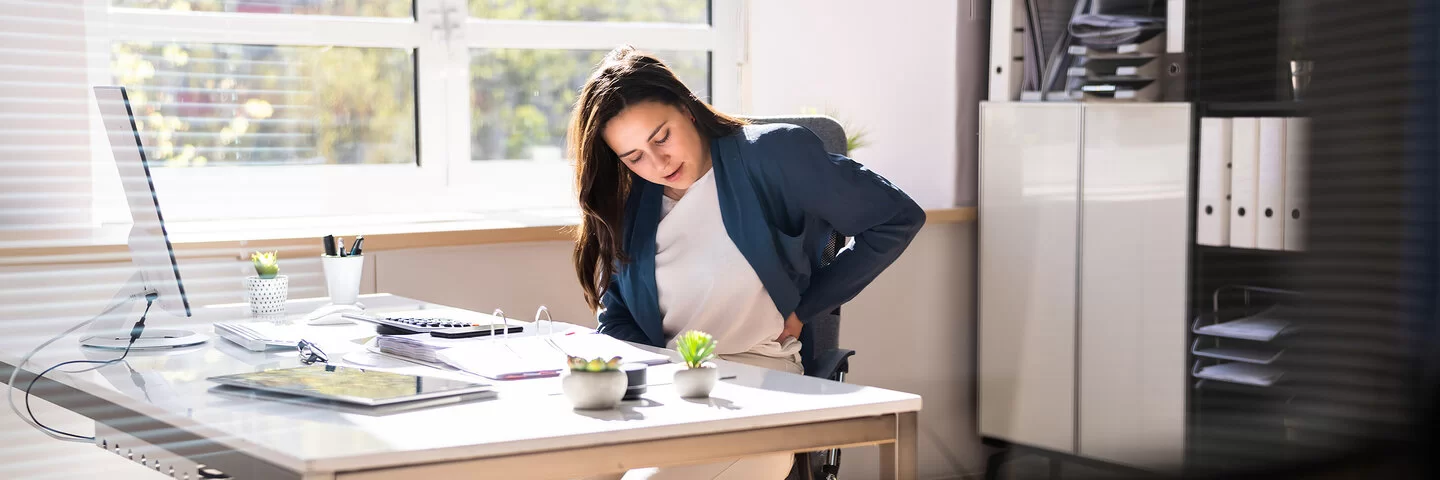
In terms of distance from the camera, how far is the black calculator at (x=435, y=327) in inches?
60.2

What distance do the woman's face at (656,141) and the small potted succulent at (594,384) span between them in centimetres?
65

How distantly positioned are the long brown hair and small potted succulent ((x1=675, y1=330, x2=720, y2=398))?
2.02 feet

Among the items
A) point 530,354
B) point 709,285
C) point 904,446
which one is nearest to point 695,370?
point 904,446

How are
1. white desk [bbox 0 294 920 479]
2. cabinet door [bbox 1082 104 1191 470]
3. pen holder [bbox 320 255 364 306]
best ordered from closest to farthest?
1. white desk [bbox 0 294 920 479]
2. pen holder [bbox 320 255 364 306]
3. cabinet door [bbox 1082 104 1191 470]

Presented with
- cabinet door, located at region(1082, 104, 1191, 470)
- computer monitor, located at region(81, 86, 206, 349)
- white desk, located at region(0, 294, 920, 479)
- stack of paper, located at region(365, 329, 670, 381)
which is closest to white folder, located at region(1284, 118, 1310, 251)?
white desk, located at region(0, 294, 920, 479)

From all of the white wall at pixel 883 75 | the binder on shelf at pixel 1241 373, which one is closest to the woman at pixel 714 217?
the white wall at pixel 883 75

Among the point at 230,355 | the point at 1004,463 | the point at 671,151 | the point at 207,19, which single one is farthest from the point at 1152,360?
the point at 1004,463

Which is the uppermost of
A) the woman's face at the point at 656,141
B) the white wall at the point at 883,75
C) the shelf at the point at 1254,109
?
the white wall at the point at 883,75

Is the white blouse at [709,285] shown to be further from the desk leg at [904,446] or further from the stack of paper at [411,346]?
the desk leg at [904,446]

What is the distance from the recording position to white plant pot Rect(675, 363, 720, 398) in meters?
1.14

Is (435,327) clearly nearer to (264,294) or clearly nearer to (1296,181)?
(264,294)

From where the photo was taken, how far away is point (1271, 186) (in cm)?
18

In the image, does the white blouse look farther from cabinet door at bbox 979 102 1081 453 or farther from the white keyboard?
cabinet door at bbox 979 102 1081 453

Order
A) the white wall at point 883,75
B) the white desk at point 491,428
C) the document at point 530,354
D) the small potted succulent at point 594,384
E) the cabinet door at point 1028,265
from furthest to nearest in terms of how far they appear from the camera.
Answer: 1. the white wall at point 883,75
2. the cabinet door at point 1028,265
3. the document at point 530,354
4. the small potted succulent at point 594,384
5. the white desk at point 491,428
